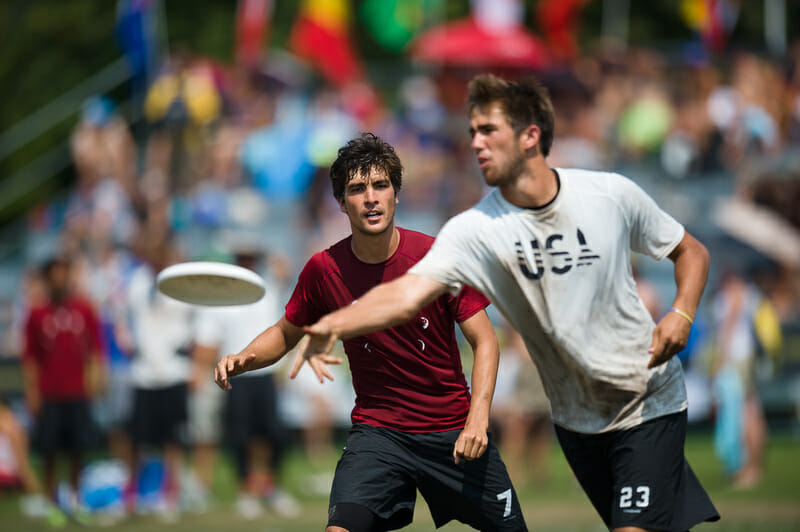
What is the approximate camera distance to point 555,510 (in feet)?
33.5

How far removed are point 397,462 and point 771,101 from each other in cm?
1272

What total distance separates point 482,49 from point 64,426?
9372 mm

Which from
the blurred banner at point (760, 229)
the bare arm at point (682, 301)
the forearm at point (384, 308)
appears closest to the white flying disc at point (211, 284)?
the forearm at point (384, 308)

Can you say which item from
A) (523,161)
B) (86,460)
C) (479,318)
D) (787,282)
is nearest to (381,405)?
(479,318)

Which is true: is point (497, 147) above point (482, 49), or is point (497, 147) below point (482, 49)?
below

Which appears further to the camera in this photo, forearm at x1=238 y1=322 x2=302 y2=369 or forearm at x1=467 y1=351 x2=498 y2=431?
forearm at x1=238 y1=322 x2=302 y2=369

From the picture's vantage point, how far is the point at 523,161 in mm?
4590

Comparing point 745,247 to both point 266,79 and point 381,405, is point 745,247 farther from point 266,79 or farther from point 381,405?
point 381,405

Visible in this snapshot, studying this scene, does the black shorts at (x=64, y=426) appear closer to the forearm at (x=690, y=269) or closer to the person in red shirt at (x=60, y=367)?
the person in red shirt at (x=60, y=367)

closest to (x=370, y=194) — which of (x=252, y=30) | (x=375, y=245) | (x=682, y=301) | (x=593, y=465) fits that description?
(x=375, y=245)

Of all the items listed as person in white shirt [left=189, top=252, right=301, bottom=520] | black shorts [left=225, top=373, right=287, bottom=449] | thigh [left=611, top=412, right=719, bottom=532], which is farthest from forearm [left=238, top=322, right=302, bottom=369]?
black shorts [left=225, top=373, right=287, bottom=449]

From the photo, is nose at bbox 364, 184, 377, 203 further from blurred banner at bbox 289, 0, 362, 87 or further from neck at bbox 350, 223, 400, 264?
blurred banner at bbox 289, 0, 362, 87

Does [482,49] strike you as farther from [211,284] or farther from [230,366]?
[230,366]

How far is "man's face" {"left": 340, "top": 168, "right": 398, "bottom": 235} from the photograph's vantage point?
5043mm
